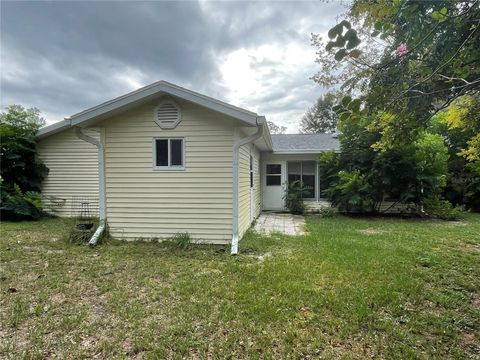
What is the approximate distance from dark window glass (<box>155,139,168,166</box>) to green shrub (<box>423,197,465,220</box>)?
29.3 feet

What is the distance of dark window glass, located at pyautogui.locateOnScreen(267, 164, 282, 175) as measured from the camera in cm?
1192

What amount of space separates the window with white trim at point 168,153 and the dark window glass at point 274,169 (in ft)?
20.7

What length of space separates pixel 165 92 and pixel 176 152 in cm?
123

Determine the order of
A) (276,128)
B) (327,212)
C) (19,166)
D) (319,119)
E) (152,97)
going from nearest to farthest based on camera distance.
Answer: (152,97), (19,166), (327,212), (319,119), (276,128)

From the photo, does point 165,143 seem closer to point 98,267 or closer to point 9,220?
point 98,267

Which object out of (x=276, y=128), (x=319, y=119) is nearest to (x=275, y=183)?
(x=319, y=119)

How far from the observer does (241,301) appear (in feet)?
10.8

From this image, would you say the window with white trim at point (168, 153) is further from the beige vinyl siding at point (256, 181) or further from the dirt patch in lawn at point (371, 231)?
the dirt patch in lawn at point (371, 231)

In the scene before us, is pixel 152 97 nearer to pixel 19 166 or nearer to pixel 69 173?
pixel 69 173

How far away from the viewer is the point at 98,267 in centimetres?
459

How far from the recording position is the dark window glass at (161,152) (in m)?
6.18

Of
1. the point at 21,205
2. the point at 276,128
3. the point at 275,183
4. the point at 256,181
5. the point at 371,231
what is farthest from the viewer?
the point at 276,128

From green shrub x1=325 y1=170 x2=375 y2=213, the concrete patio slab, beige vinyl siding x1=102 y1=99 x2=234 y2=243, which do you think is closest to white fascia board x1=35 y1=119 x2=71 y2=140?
beige vinyl siding x1=102 y1=99 x2=234 y2=243

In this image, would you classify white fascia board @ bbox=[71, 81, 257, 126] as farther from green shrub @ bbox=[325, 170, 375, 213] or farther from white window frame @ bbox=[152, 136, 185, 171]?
green shrub @ bbox=[325, 170, 375, 213]
